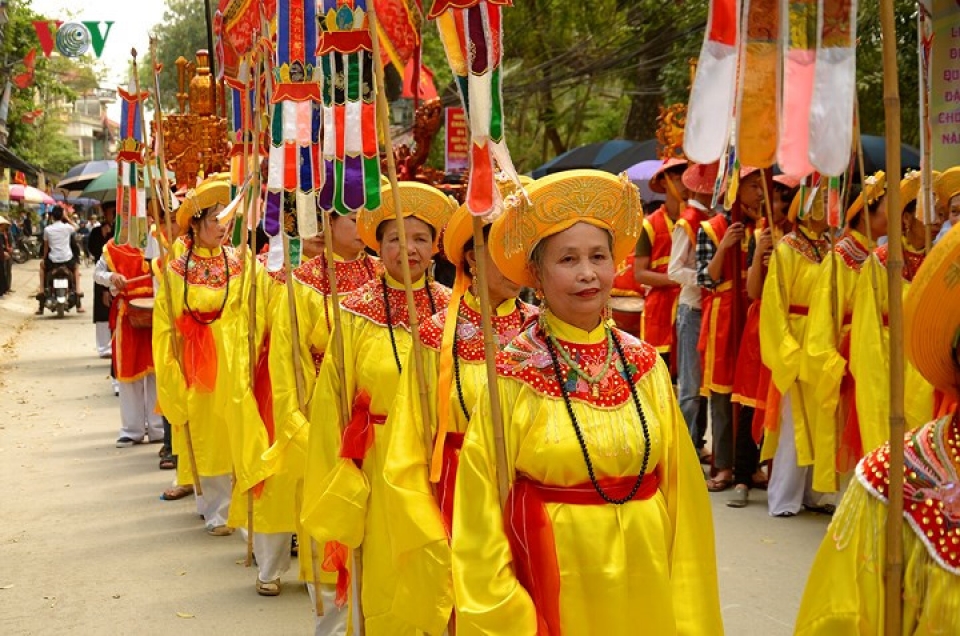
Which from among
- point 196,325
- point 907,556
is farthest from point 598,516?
point 196,325

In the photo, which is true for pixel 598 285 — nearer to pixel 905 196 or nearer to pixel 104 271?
pixel 905 196

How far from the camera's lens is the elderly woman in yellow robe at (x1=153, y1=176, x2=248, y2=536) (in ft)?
23.5

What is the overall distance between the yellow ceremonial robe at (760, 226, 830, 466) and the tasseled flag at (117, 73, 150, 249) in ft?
11.9

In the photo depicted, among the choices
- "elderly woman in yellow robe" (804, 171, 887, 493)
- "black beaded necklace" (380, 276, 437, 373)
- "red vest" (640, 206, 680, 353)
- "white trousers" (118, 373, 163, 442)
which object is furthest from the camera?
"white trousers" (118, 373, 163, 442)

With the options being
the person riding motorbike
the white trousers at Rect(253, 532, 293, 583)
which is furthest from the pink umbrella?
the white trousers at Rect(253, 532, 293, 583)

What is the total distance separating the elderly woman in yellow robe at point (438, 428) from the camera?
354 cm

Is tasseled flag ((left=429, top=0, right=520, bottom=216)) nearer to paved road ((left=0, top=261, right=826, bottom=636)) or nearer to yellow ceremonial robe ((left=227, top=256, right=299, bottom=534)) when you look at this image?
yellow ceremonial robe ((left=227, top=256, right=299, bottom=534))

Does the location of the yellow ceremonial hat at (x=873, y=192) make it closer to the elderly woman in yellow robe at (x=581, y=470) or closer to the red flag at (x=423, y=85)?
the elderly woman in yellow robe at (x=581, y=470)

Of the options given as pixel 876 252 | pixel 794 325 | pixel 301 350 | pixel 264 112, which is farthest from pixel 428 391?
pixel 794 325

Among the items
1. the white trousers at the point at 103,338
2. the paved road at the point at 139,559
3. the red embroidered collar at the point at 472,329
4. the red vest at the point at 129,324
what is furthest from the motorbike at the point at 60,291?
the red embroidered collar at the point at 472,329

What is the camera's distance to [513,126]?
27.1 metres

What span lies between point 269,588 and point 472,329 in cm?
259

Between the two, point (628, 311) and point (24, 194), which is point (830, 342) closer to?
point (628, 311)

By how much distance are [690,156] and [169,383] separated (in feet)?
18.5
